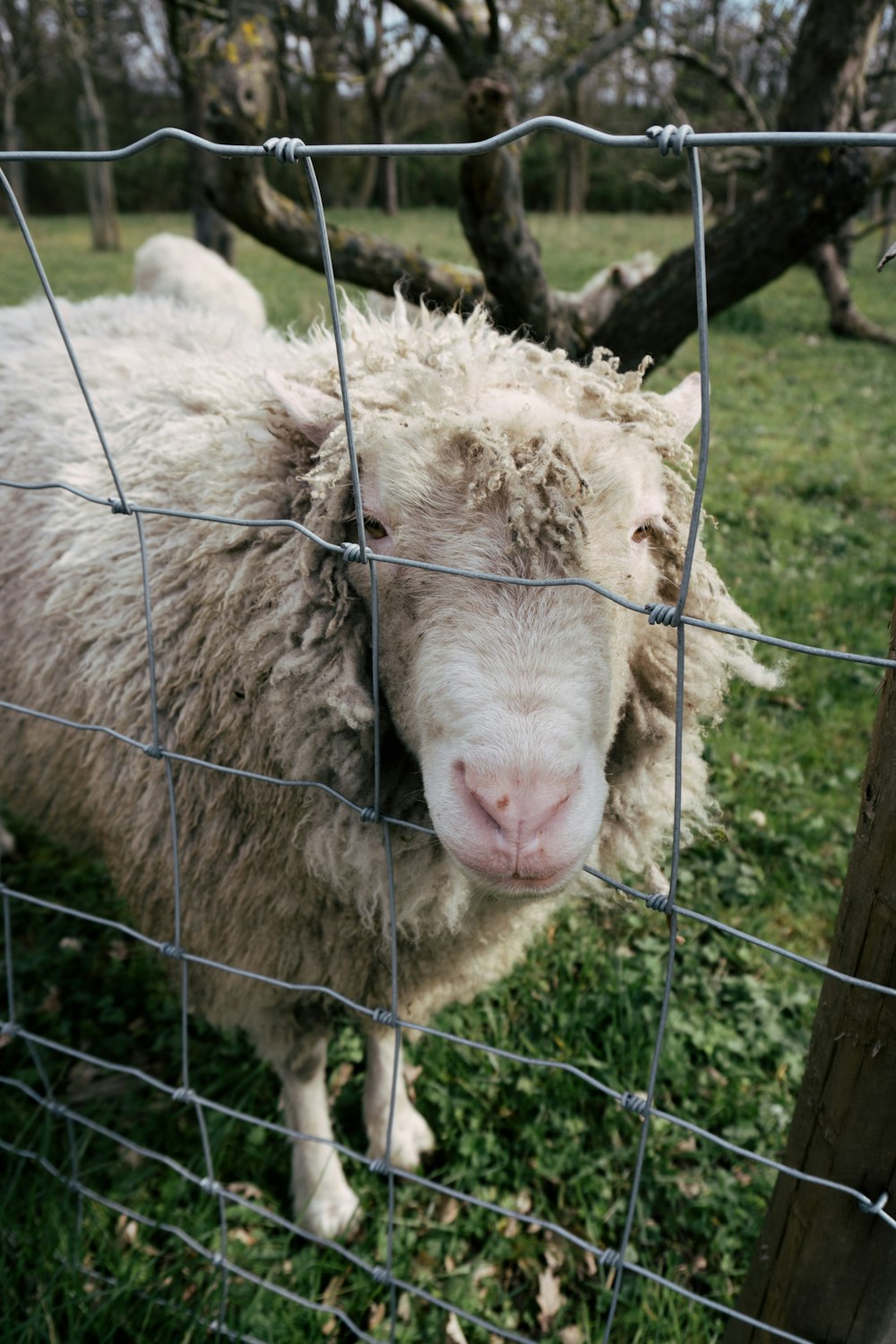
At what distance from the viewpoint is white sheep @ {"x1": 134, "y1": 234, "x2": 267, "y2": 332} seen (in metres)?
4.88

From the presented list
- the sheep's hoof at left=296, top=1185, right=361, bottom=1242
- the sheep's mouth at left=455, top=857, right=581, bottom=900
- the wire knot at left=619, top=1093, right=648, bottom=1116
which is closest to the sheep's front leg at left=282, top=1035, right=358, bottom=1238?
the sheep's hoof at left=296, top=1185, right=361, bottom=1242

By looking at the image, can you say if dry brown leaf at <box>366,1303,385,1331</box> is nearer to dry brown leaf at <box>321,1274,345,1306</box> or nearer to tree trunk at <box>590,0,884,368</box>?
dry brown leaf at <box>321,1274,345,1306</box>

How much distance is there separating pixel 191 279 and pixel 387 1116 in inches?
172

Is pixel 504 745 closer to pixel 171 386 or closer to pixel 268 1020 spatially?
pixel 268 1020

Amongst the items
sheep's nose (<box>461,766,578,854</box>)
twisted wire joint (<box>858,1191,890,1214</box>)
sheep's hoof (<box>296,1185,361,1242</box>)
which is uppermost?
sheep's nose (<box>461,766,578,854</box>)

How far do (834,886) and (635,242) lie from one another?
1681cm

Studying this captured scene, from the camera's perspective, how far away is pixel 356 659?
5.41 ft

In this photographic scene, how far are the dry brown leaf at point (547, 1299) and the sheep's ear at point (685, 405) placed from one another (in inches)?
78.6

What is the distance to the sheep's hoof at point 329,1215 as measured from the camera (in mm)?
2355

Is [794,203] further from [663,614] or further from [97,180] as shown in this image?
[97,180]

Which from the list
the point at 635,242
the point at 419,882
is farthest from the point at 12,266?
the point at 419,882

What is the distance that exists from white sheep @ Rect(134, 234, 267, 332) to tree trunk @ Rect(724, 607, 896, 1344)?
4.28 meters

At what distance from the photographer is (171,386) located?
236 cm

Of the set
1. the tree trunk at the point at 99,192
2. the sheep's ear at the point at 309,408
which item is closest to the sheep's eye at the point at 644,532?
the sheep's ear at the point at 309,408
